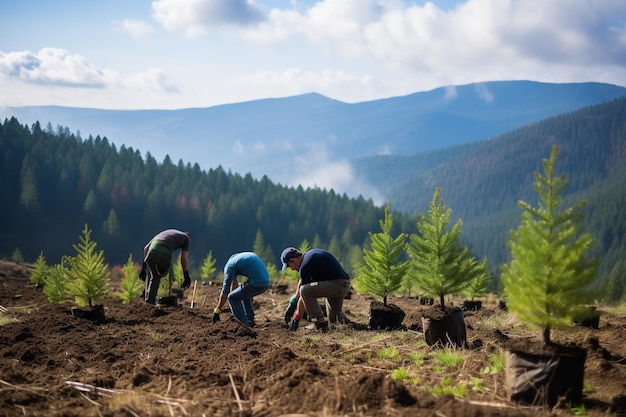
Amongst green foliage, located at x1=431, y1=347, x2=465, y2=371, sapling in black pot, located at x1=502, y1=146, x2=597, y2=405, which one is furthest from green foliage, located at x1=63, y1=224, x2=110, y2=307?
sapling in black pot, located at x1=502, y1=146, x2=597, y2=405

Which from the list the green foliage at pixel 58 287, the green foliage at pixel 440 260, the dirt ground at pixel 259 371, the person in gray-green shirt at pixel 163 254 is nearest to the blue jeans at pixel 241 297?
the dirt ground at pixel 259 371

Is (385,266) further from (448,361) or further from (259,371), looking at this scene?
(259,371)

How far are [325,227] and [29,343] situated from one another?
350 ft

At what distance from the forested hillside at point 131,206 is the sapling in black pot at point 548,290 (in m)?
76.7

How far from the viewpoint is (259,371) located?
24.4 ft

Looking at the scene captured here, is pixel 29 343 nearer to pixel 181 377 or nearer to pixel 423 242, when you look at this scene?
pixel 181 377

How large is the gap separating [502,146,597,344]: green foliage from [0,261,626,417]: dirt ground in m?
0.98

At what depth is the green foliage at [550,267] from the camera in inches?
258

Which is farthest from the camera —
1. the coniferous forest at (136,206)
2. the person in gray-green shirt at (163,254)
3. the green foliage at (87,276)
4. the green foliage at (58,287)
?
the coniferous forest at (136,206)

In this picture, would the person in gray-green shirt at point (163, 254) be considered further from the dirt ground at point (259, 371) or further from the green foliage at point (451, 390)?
the green foliage at point (451, 390)

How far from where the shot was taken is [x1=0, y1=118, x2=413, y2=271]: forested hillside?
295 feet

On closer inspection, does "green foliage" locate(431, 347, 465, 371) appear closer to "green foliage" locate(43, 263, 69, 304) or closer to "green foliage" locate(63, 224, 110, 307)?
"green foliage" locate(63, 224, 110, 307)

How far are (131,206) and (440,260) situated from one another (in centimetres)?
9522

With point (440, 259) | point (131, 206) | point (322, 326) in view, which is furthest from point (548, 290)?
point (131, 206)
